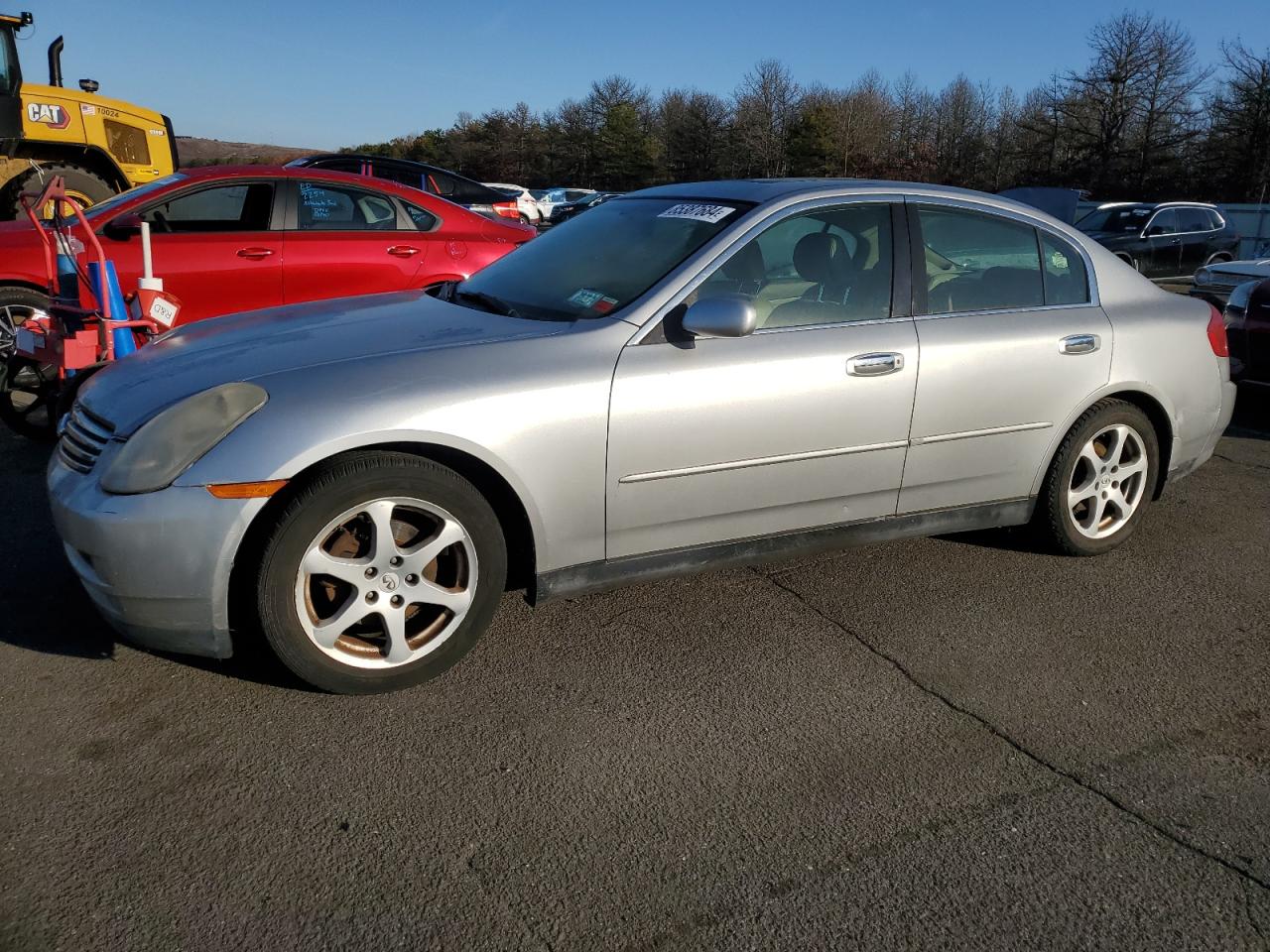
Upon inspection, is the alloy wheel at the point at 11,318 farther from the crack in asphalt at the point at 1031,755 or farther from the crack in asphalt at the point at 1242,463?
the crack in asphalt at the point at 1242,463

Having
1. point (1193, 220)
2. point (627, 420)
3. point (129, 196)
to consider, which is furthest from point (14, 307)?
point (1193, 220)

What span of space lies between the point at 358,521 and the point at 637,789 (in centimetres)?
113

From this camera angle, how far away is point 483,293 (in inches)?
156

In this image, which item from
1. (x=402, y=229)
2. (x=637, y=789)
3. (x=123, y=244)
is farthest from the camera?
(x=402, y=229)

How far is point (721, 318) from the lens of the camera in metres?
3.28

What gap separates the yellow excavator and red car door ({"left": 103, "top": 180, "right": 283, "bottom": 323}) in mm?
4250

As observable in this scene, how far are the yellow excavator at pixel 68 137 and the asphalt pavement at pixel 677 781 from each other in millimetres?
8768

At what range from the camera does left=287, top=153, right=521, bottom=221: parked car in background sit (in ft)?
38.8

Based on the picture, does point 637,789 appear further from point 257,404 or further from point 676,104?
point 676,104

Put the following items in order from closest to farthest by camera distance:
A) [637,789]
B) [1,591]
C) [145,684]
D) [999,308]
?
[637,789], [145,684], [1,591], [999,308]

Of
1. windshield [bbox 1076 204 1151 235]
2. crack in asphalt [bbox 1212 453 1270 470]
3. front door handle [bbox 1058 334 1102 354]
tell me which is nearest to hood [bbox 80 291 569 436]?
front door handle [bbox 1058 334 1102 354]

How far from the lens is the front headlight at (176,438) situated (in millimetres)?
2803

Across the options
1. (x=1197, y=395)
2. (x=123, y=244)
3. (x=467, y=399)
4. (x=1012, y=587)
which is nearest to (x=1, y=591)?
(x=467, y=399)

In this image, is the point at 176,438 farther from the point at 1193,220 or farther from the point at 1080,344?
the point at 1193,220
